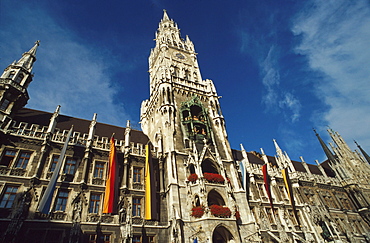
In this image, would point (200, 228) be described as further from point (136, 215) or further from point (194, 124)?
point (194, 124)

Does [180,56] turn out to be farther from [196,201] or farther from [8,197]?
[8,197]

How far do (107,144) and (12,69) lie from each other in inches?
560

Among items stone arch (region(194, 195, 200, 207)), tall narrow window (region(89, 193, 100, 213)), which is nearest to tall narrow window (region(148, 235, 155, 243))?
stone arch (region(194, 195, 200, 207))

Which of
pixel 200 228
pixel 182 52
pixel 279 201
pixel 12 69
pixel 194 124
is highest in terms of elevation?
pixel 182 52

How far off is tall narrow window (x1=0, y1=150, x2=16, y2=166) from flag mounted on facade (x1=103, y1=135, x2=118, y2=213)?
8623mm

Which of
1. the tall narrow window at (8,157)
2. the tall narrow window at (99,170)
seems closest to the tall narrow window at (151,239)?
the tall narrow window at (99,170)

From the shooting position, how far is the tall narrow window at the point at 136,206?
70.6ft

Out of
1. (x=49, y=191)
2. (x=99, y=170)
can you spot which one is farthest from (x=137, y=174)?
(x=49, y=191)

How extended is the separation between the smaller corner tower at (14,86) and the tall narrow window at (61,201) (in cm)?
898

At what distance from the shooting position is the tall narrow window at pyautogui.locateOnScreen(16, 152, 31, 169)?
20172 millimetres

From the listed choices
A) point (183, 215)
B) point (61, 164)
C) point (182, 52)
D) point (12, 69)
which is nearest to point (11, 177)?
point (61, 164)

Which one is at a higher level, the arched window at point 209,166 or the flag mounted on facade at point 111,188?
the arched window at point 209,166

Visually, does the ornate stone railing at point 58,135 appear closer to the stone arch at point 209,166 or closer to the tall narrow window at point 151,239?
the stone arch at point 209,166

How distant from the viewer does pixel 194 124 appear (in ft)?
100
